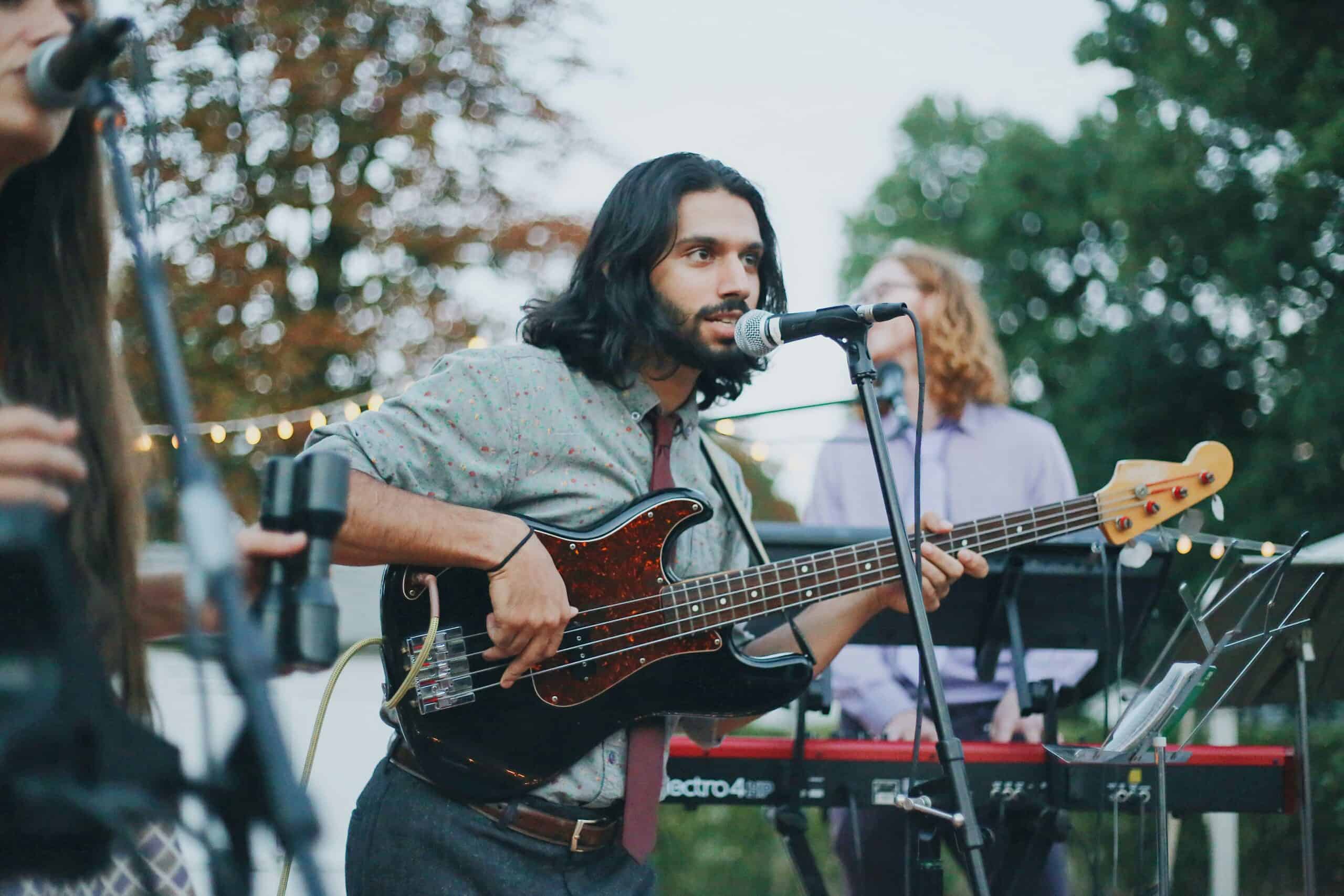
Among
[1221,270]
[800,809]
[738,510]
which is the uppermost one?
[1221,270]

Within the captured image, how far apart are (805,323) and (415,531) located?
2.76 ft

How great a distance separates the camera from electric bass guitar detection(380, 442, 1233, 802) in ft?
8.00

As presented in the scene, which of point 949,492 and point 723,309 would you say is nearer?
point 723,309

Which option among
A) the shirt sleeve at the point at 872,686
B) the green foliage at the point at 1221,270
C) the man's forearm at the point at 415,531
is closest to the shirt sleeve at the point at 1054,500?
the shirt sleeve at the point at 872,686

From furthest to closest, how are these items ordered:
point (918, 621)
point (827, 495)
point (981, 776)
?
1. point (827, 495)
2. point (981, 776)
3. point (918, 621)

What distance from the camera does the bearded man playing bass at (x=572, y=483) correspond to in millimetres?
2400

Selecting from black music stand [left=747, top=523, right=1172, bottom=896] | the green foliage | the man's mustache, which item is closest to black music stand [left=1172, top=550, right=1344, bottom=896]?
black music stand [left=747, top=523, right=1172, bottom=896]

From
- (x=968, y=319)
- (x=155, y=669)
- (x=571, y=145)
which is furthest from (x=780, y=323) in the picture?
(x=571, y=145)

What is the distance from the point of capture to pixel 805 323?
8.07 feet

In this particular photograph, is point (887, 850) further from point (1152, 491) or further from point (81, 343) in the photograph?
point (81, 343)

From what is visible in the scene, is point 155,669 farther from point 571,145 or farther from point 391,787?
point 571,145

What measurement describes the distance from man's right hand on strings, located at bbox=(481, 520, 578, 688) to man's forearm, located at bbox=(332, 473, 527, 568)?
0.9 inches

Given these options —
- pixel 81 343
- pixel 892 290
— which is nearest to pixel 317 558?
pixel 81 343

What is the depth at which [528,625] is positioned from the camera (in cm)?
243
